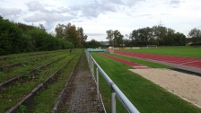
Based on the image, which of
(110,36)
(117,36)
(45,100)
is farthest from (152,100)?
(110,36)

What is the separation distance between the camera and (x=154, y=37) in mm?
132750

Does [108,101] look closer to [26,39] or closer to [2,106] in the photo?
[2,106]

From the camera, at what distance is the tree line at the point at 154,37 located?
114812mm

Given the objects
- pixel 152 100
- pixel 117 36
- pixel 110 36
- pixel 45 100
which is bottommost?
pixel 152 100

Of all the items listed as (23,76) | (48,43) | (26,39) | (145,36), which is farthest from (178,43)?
(23,76)

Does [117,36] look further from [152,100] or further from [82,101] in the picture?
[82,101]

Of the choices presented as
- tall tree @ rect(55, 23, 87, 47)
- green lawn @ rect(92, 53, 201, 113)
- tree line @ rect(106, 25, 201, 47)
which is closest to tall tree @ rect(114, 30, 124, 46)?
tree line @ rect(106, 25, 201, 47)

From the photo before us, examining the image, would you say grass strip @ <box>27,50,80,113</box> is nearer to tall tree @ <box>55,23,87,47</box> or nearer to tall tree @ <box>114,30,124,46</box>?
tall tree @ <box>55,23,87,47</box>

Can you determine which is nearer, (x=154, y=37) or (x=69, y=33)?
(x=69, y=33)

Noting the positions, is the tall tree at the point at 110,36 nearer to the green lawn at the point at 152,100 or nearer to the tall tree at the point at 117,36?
the tall tree at the point at 117,36

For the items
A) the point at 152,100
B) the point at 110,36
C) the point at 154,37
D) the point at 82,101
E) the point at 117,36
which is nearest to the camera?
the point at 82,101

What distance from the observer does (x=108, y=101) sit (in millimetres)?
7719

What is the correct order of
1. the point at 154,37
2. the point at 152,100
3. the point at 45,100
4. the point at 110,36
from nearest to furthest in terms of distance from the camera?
the point at 45,100 < the point at 152,100 < the point at 154,37 < the point at 110,36

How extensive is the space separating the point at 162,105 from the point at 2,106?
4.27 metres
